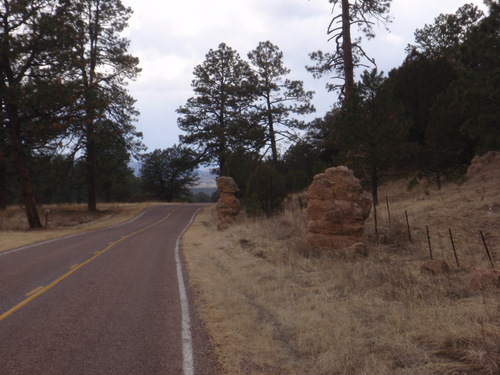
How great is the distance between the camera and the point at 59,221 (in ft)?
98.2

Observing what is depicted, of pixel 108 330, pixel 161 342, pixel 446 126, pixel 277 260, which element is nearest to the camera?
pixel 161 342

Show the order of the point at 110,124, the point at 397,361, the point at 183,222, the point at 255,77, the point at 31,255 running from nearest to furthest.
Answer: the point at 397,361
the point at 31,255
the point at 183,222
the point at 110,124
the point at 255,77

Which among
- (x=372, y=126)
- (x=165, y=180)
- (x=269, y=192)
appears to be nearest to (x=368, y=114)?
(x=372, y=126)

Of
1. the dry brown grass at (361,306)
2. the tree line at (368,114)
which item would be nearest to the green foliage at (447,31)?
the tree line at (368,114)

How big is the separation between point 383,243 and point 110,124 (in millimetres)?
28111

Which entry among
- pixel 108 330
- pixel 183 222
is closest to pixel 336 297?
pixel 108 330

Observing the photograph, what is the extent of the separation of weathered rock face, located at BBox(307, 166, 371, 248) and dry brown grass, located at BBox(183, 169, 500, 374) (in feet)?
1.92

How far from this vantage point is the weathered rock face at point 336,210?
11.9 m

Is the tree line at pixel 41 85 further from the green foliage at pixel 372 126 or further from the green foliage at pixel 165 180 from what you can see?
the green foliage at pixel 165 180

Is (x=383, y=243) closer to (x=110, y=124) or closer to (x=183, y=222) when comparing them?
(x=183, y=222)

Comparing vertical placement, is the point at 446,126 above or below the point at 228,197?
above

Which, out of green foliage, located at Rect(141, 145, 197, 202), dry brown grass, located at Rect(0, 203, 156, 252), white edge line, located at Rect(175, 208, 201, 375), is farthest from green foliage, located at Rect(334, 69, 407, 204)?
green foliage, located at Rect(141, 145, 197, 202)

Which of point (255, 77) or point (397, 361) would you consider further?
point (255, 77)

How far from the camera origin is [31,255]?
13781 millimetres
